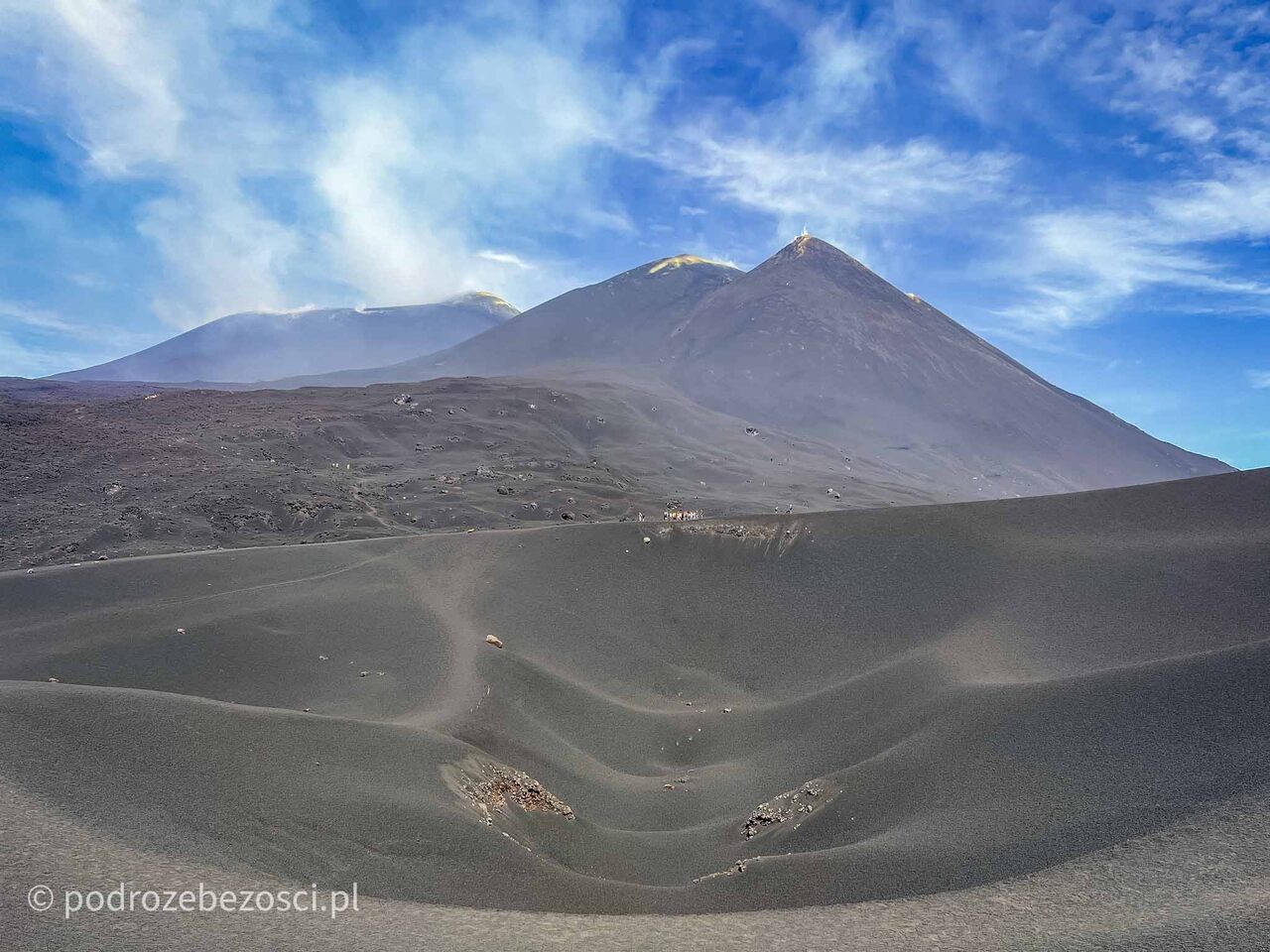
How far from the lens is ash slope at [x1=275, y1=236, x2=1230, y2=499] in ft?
213

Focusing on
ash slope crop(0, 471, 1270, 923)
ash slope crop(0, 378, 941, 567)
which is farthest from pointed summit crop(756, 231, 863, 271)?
ash slope crop(0, 471, 1270, 923)

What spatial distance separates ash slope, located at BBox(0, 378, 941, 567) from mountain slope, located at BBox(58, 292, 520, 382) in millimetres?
93341

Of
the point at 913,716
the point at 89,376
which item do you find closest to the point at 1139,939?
the point at 913,716

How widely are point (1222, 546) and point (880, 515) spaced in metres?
5.49

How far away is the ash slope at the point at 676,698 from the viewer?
5.86 metres

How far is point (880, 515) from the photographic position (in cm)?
1521

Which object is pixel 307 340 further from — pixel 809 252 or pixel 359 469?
pixel 359 469

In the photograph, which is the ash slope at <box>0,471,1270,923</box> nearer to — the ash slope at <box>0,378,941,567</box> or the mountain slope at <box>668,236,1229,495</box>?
the ash slope at <box>0,378,941,567</box>

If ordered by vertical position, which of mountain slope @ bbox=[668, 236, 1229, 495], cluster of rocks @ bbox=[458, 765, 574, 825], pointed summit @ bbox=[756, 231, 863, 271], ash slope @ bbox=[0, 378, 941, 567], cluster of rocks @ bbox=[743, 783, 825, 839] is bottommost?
cluster of rocks @ bbox=[743, 783, 825, 839]

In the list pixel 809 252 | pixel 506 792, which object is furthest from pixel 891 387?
pixel 506 792

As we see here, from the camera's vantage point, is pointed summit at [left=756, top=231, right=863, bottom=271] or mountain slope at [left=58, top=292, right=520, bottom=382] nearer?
pointed summit at [left=756, top=231, right=863, bottom=271]

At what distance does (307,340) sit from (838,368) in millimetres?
108594

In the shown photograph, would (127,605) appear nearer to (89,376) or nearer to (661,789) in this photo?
(661,789)

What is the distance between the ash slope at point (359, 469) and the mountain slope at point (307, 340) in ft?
306
